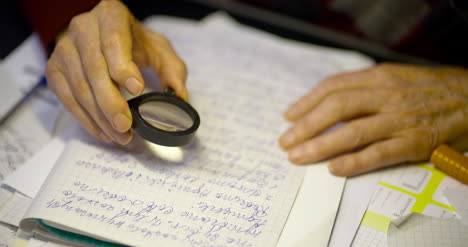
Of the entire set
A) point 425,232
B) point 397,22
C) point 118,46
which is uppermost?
point 118,46

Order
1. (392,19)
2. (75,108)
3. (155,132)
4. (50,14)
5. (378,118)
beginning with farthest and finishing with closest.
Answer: (392,19), (50,14), (378,118), (75,108), (155,132)

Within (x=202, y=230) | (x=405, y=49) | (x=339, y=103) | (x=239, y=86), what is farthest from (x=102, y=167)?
(x=405, y=49)

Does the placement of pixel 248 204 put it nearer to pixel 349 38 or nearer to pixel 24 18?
pixel 349 38

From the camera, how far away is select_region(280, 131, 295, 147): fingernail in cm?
96

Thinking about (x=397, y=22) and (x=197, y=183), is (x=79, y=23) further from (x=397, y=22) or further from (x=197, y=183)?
(x=397, y=22)

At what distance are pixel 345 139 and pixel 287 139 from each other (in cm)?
15

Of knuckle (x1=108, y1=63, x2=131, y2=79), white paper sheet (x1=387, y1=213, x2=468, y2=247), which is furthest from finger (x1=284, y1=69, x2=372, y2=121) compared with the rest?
knuckle (x1=108, y1=63, x2=131, y2=79)

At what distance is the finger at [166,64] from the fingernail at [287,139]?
0.91 ft

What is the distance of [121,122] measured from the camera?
747 millimetres

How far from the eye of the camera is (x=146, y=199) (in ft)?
2.55

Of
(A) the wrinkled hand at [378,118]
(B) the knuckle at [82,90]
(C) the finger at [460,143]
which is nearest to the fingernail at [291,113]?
(A) the wrinkled hand at [378,118]

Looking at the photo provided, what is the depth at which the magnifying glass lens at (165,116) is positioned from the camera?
30.8 inches

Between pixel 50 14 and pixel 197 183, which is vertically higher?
pixel 50 14

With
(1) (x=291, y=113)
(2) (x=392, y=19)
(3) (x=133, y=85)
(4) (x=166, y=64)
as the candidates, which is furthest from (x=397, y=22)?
(3) (x=133, y=85)
